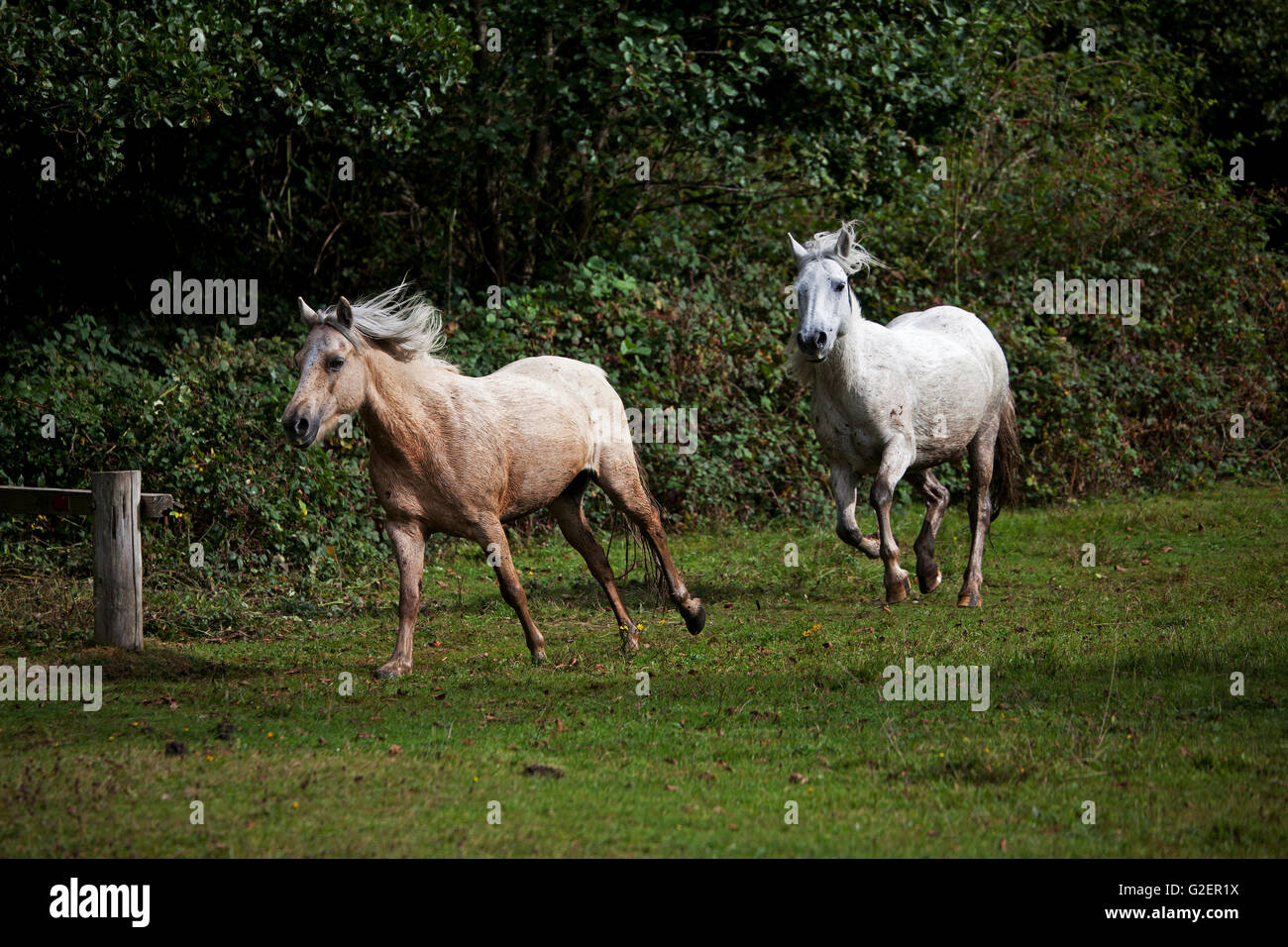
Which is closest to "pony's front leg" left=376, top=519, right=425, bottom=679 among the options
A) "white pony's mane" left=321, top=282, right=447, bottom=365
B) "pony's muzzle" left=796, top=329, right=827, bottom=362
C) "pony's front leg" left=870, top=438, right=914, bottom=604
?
"white pony's mane" left=321, top=282, right=447, bottom=365

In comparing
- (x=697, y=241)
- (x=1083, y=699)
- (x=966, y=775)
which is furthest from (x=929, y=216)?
(x=966, y=775)

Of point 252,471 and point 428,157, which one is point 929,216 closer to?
point 428,157

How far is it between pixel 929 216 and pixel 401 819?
42.1 feet

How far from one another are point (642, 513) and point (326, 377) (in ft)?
7.60

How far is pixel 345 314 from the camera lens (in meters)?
7.14

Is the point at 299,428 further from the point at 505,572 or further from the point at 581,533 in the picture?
the point at 581,533

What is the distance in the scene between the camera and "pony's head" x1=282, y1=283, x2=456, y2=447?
6.85m

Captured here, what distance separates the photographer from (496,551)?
7.35m

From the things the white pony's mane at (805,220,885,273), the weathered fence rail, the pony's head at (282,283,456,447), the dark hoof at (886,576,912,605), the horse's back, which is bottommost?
the dark hoof at (886,576,912,605)

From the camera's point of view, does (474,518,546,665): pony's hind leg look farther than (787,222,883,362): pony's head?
No

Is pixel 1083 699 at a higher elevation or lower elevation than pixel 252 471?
lower

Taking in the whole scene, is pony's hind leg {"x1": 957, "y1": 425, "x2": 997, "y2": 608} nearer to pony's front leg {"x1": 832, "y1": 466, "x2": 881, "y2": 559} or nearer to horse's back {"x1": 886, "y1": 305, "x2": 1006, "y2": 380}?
horse's back {"x1": 886, "y1": 305, "x2": 1006, "y2": 380}

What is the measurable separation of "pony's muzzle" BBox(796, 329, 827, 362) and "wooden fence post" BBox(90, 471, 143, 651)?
431cm
